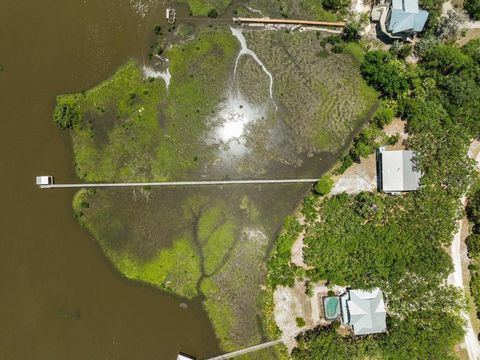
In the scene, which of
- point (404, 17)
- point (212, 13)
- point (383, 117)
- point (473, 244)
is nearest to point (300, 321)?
point (473, 244)

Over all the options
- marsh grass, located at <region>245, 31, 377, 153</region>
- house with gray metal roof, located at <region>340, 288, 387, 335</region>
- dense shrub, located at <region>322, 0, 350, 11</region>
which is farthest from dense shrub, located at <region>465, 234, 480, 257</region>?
dense shrub, located at <region>322, 0, 350, 11</region>

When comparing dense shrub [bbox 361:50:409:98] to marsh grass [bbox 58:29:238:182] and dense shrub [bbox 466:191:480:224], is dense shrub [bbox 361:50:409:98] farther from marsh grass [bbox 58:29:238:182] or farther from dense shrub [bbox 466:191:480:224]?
marsh grass [bbox 58:29:238:182]

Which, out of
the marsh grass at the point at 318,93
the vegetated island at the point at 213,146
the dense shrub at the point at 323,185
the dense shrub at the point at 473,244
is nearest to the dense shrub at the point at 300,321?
the vegetated island at the point at 213,146

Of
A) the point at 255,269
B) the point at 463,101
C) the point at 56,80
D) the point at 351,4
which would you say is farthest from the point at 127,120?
the point at 463,101

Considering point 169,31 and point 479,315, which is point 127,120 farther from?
point 479,315

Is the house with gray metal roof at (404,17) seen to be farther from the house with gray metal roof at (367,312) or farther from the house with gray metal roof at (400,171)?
the house with gray metal roof at (367,312)
